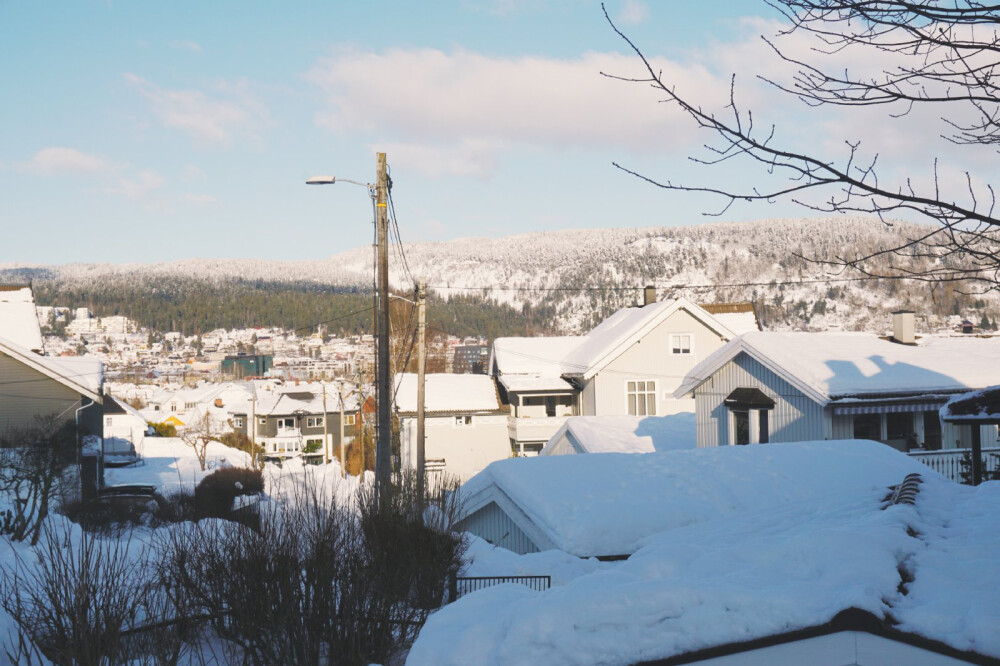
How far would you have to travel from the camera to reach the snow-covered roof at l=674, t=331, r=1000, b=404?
22.7 meters

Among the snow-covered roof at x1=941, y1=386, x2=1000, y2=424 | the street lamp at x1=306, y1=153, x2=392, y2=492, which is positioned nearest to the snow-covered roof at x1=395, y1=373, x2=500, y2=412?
the street lamp at x1=306, y1=153, x2=392, y2=492

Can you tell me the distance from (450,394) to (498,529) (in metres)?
24.5

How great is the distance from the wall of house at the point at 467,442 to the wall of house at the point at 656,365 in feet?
15.0

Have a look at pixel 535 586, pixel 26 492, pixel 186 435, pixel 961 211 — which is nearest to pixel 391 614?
pixel 535 586

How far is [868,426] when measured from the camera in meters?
23.2

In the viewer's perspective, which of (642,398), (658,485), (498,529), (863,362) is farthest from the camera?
(642,398)

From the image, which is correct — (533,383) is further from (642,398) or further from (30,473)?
(30,473)

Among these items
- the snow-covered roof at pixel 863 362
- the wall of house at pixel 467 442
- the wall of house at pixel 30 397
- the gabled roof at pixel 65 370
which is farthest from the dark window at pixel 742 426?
the gabled roof at pixel 65 370

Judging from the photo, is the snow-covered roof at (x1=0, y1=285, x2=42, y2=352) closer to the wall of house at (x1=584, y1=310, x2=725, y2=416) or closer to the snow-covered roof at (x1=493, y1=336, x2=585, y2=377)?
the snow-covered roof at (x1=493, y1=336, x2=585, y2=377)

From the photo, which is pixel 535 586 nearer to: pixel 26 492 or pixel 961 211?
pixel 961 211

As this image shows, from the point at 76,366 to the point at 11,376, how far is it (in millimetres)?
2299

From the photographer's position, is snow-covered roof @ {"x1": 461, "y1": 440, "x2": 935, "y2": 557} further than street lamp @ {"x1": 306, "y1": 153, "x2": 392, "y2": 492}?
No

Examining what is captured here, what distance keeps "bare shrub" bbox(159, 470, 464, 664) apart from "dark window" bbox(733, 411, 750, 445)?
61.4 feet

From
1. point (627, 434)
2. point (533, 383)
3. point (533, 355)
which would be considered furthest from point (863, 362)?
point (533, 355)
